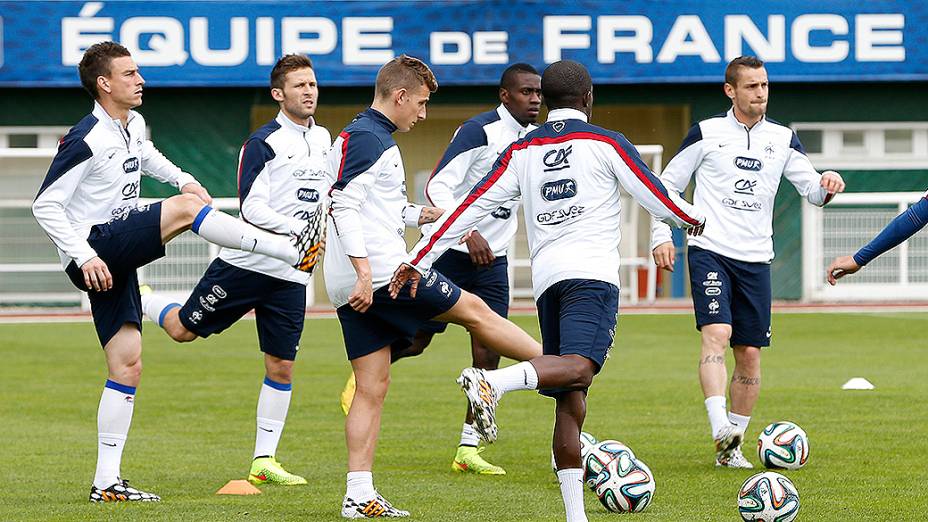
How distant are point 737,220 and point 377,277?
9.11 feet

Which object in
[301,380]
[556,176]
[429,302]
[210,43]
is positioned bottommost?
[301,380]

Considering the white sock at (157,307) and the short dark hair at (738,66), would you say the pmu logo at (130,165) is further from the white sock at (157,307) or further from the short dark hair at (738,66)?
the short dark hair at (738,66)

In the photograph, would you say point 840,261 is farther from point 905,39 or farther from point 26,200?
point 26,200

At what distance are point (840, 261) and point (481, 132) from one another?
2243 mm

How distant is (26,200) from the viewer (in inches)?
1043

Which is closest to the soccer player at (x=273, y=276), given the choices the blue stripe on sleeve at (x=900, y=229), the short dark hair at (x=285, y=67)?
the short dark hair at (x=285, y=67)

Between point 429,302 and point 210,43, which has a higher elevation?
point 210,43

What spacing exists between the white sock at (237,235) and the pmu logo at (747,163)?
2.94 m

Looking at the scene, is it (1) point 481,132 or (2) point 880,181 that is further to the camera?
(2) point 880,181

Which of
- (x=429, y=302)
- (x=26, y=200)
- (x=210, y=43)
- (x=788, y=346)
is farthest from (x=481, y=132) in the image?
(x=26, y=200)

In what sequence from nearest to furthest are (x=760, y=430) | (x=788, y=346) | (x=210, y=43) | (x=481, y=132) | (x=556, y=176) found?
1. (x=556, y=176)
2. (x=481, y=132)
3. (x=760, y=430)
4. (x=788, y=346)
5. (x=210, y=43)

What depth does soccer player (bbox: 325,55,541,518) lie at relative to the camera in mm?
6941

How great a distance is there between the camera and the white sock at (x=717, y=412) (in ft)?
28.3

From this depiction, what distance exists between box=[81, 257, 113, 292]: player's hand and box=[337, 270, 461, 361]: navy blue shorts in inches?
44.7
